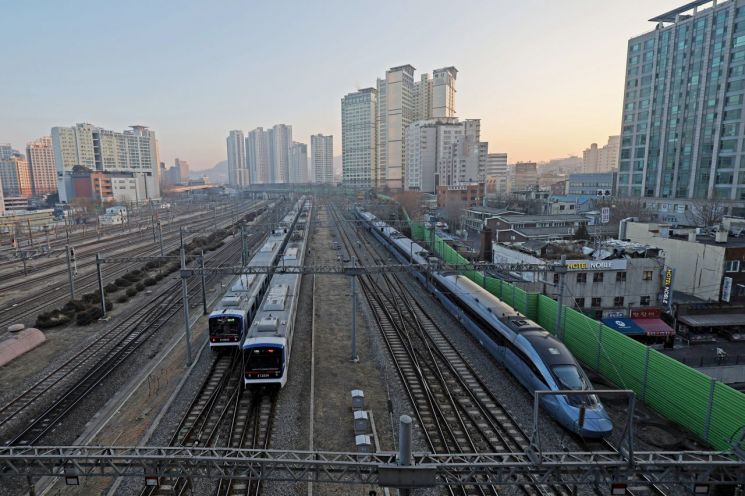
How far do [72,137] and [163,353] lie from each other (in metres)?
152

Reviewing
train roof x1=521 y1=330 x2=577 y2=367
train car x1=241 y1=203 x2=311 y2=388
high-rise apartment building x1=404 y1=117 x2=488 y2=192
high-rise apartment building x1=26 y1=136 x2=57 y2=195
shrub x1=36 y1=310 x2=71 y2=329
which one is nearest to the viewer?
train roof x1=521 y1=330 x2=577 y2=367

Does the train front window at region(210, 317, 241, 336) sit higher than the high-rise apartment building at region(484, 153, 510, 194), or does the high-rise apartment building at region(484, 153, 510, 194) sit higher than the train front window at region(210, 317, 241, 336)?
the high-rise apartment building at region(484, 153, 510, 194)

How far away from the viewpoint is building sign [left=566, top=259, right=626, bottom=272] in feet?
91.0

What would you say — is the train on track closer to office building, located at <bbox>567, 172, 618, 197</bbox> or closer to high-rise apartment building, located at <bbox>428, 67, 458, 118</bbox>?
office building, located at <bbox>567, 172, 618, 197</bbox>

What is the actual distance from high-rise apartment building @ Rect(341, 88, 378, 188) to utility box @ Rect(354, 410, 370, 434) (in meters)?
152

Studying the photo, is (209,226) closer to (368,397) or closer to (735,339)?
(368,397)

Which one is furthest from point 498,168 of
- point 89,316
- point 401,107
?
point 89,316

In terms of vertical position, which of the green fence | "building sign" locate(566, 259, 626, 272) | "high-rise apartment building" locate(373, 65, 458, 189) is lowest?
the green fence

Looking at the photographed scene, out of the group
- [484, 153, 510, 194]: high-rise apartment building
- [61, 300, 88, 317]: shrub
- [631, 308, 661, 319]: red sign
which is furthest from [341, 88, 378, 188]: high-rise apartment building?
[631, 308, 661, 319]: red sign

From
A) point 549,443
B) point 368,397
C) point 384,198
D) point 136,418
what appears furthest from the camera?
point 384,198

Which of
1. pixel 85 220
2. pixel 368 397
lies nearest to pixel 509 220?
pixel 368 397

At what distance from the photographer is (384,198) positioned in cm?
10225

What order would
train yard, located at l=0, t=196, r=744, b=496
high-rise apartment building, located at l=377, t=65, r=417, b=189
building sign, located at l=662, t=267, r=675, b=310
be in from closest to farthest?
train yard, located at l=0, t=196, r=744, b=496 → building sign, located at l=662, t=267, r=675, b=310 → high-rise apartment building, located at l=377, t=65, r=417, b=189

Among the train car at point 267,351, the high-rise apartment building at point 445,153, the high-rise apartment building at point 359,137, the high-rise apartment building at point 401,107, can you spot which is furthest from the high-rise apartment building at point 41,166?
the train car at point 267,351
